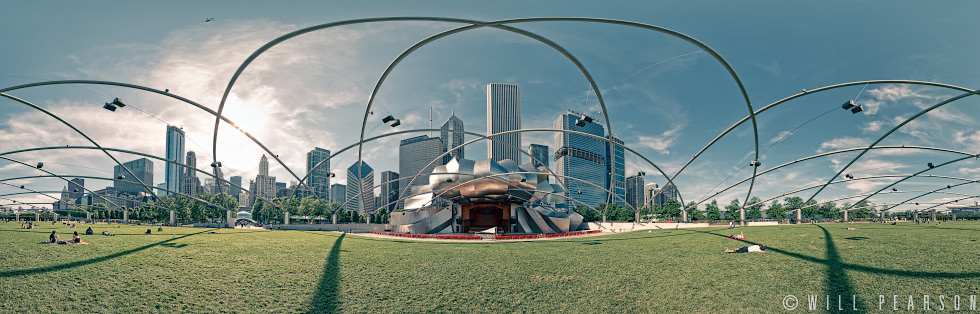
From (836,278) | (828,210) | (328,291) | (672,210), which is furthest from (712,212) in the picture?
(328,291)

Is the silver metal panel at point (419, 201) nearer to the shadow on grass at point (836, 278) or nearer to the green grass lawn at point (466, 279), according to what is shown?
the green grass lawn at point (466, 279)

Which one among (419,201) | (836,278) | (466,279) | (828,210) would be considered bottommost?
(828,210)

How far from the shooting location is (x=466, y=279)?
51.2 feet

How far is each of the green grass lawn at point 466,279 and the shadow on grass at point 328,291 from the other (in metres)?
0.04

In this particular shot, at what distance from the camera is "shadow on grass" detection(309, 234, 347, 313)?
12156 millimetres

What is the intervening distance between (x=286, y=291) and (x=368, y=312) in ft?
11.4

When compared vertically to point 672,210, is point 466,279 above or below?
above

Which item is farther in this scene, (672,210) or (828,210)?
(828,210)

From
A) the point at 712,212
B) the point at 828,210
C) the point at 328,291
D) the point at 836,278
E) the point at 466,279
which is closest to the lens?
the point at 328,291

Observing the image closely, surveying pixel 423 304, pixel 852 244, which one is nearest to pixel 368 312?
pixel 423 304

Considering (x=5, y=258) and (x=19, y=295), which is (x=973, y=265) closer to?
(x=19, y=295)

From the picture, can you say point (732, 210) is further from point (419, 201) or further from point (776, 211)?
point (419, 201)

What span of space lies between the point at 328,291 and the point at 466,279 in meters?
5.09

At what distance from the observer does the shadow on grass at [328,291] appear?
12.2 meters
